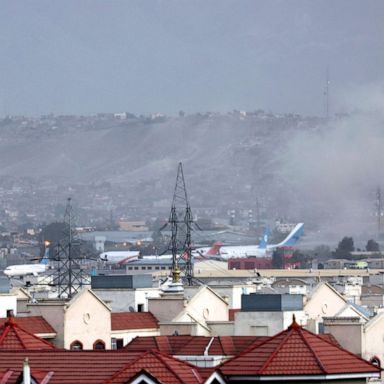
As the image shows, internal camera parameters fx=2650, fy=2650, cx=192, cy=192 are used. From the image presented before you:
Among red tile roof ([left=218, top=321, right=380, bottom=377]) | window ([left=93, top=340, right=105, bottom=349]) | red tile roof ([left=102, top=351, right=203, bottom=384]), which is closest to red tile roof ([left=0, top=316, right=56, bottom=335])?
window ([left=93, top=340, right=105, bottom=349])

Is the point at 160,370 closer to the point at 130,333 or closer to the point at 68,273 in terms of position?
the point at 130,333

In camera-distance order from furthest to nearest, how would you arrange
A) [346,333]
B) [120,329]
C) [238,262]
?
1. [238,262]
2. [120,329]
3. [346,333]

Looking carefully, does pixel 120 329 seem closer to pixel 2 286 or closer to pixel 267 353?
pixel 2 286

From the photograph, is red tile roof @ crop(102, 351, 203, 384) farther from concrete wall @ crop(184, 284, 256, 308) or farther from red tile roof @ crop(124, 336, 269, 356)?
concrete wall @ crop(184, 284, 256, 308)

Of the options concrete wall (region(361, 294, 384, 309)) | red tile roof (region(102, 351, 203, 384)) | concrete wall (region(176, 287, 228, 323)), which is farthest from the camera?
concrete wall (region(361, 294, 384, 309))

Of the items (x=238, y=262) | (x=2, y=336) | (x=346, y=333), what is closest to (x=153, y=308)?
(x=346, y=333)

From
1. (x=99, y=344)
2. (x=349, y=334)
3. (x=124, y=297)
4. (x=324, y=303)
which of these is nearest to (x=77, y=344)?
(x=99, y=344)

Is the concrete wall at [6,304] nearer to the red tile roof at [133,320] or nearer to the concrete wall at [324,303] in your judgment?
the red tile roof at [133,320]
